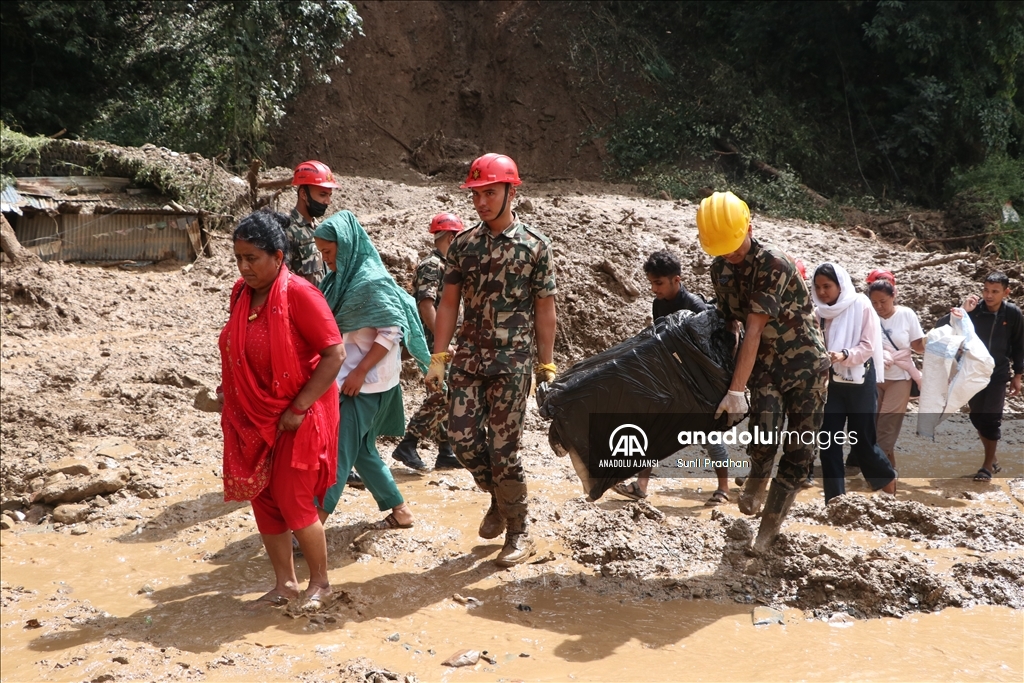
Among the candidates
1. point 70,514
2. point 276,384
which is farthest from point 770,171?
point 276,384

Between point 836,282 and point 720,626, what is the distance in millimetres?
2415

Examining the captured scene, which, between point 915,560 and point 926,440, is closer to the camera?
point 915,560


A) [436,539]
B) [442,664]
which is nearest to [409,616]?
[442,664]

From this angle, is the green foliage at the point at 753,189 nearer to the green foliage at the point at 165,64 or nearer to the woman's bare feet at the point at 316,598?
the green foliage at the point at 165,64

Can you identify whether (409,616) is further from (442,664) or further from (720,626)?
(720,626)

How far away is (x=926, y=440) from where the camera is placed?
318 inches

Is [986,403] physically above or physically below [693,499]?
above

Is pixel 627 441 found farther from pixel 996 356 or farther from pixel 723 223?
pixel 996 356

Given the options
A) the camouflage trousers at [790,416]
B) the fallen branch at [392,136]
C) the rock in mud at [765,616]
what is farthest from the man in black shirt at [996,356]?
the fallen branch at [392,136]

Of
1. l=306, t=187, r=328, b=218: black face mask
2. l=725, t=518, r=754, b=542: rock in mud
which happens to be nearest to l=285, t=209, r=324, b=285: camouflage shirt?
l=306, t=187, r=328, b=218: black face mask

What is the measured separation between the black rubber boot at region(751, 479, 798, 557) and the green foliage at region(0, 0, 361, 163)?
12279 millimetres

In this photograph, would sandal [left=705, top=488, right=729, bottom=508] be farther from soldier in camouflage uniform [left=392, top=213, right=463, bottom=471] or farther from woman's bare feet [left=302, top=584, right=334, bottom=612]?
woman's bare feet [left=302, top=584, right=334, bottom=612]

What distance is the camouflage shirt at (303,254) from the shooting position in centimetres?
510

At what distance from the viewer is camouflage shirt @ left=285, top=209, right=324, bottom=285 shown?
16.7 ft
